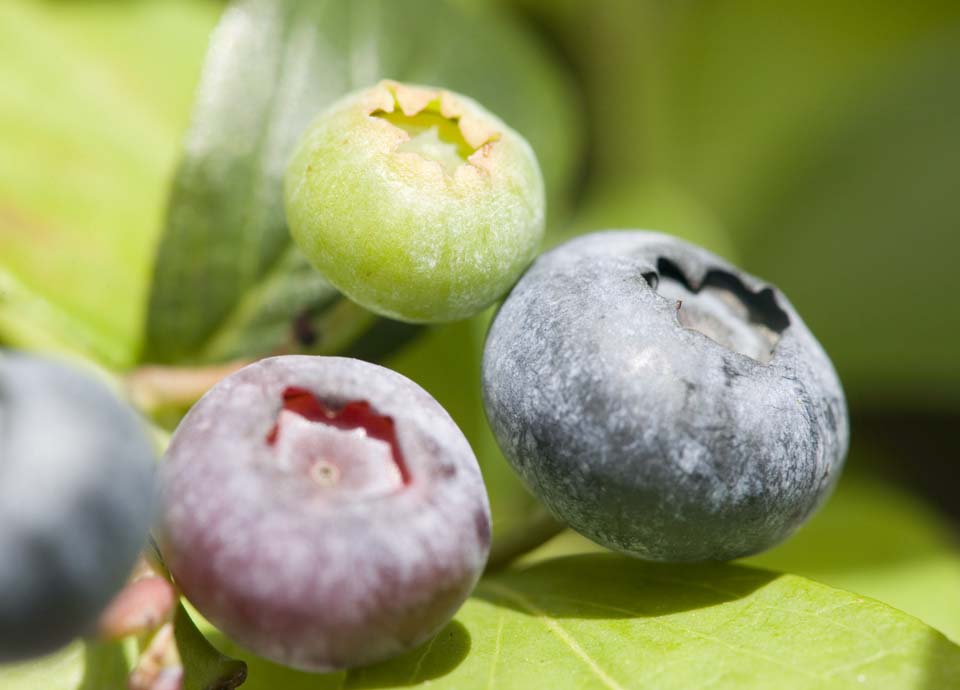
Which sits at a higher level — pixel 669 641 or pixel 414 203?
pixel 414 203

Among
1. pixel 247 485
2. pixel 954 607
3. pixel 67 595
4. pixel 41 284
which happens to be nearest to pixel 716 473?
pixel 247 485

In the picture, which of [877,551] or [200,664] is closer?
[200,664]

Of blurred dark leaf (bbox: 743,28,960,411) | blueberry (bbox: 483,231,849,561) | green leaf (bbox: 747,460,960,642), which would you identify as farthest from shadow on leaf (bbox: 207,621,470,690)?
blurred dark leaf (bbox: 743,28,960,411)

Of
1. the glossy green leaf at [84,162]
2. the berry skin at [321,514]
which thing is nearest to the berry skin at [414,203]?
the berry skin at [321,514]

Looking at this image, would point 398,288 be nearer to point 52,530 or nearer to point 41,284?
point 52,530

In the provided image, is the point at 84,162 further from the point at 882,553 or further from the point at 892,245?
the point at 892,245

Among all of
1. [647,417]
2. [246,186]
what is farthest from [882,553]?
[246,186]

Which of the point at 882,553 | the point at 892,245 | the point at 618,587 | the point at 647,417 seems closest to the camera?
A: the point at 647,417
